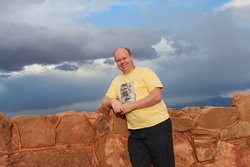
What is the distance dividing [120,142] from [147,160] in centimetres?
43

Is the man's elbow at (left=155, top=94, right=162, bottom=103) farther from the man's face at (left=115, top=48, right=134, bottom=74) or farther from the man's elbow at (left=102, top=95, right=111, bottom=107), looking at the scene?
the man's elbow at (left=102, top=95, right=111, bottom=107)

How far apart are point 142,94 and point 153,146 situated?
465mm

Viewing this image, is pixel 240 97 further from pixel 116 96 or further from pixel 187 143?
pixel 116 96

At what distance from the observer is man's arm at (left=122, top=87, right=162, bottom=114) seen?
2645 mm

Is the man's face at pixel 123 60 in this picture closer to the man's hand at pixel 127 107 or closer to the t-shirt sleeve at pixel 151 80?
the t-shirt sleeve at pixel 151 80

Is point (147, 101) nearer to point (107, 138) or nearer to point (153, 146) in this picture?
point (153, 146)

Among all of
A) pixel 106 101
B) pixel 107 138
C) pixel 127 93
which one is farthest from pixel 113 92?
pixel 107 138

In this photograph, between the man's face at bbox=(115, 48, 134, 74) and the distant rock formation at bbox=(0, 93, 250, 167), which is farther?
the distant rock formation at bbox=(0, 93, 250, 167)

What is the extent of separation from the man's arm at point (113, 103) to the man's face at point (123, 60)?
293 mm

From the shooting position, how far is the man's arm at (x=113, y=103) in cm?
275

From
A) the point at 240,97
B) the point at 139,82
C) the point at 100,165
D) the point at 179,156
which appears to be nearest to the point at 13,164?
the point at 100,165

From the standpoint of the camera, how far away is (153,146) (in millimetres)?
2773

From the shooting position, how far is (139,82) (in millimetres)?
2752

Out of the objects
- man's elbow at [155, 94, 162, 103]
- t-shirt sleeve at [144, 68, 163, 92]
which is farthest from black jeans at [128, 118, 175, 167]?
t-shirt sleeve at [144, 68, 163, 92]
